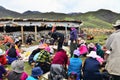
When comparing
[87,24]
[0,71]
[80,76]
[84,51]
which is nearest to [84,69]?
[80,76]

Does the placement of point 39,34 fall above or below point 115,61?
below

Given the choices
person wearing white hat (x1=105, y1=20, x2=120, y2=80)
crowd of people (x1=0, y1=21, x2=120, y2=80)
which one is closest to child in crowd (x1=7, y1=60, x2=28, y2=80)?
crowd of people (x1=0, y1=21, x2=120, y2=80)

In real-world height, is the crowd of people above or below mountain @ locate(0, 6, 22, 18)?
above

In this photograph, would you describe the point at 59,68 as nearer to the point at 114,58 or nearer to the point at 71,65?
the point at 71,65

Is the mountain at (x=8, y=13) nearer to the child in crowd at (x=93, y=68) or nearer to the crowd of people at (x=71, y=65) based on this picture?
the crowd of people at (x=71, y=65)

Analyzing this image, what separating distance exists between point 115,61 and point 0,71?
6.39m

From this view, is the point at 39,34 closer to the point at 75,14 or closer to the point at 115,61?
the point at 75,14

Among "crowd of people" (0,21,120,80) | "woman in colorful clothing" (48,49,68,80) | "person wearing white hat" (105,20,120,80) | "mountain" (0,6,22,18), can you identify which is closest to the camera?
"person wearing white hat" (105,20,120,80)

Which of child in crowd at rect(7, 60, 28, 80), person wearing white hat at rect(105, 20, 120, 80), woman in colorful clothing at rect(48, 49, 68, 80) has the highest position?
person wearing white hat at rect(105, 20, 120, 80)

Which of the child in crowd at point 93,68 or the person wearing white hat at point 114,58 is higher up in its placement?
the person wearing white hat at point 114,58

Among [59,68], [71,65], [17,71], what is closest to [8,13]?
[71,65]

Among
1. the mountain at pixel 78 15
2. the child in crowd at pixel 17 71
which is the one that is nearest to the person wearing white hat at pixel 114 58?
the child in crowd at pixel 17 71

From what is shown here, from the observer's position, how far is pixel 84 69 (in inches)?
463

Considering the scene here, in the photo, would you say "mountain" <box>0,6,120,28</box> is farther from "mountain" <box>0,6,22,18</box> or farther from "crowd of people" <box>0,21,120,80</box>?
"crowd of people" <box>0,21,120,80</box>
